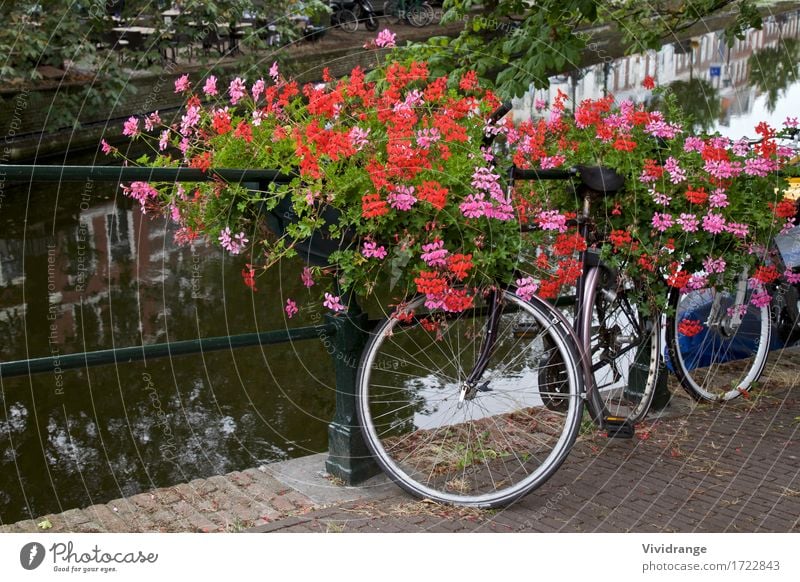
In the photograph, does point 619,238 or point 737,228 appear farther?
point 737,228

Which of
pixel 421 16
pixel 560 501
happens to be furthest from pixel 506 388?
pixel 421 16

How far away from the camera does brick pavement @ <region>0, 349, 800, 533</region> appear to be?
298 centimetres

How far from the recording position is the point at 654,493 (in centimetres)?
322

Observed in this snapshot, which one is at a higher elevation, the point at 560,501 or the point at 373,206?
the point at 373,206

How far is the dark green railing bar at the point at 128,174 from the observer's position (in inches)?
104

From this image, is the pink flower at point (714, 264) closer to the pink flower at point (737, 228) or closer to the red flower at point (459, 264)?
the pink flower at point (737, 228)

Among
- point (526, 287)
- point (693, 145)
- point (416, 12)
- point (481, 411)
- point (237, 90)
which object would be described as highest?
point (416, 12)

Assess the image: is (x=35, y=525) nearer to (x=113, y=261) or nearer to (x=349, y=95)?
(x=349, y=95)

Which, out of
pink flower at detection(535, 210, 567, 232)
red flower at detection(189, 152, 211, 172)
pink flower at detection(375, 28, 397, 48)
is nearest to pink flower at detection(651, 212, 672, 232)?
pink flower at detection(535, 210, 567, 232)

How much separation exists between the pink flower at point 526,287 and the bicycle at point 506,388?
4cm

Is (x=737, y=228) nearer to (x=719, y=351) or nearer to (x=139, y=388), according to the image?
(x=719, y=351)

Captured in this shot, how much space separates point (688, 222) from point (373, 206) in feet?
4.72

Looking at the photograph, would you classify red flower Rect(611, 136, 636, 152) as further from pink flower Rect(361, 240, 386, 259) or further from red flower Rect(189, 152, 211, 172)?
red flower Rect(189, 152, 211, 172)

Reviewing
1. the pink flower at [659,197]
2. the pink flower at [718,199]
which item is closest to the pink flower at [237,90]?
the pink flower at [659,197]
